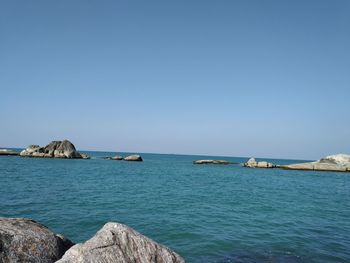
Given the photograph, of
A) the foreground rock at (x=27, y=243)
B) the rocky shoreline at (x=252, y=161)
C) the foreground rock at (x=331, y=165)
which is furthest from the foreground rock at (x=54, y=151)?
the foreground rock at (x=27, y=243)

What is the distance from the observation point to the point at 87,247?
6559 mm

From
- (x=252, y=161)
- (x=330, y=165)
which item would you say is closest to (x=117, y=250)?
(x=330, y=165)

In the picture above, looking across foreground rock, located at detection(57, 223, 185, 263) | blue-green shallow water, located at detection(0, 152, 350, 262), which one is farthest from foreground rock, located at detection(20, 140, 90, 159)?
foreground rock, located at detection(57, 223, 185, 263)

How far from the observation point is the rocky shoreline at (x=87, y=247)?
6461 millimetres

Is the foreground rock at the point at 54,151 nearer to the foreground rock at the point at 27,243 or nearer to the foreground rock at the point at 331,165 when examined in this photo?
the foreground rock at the point at 331,165

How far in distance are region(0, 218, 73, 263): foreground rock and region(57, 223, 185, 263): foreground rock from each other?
1.75 m

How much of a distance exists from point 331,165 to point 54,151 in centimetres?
10764

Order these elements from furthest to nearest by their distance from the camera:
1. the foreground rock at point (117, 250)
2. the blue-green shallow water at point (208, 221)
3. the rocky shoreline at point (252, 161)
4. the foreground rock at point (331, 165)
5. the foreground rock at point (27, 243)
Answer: the rocky shoreline at point (252, 161) → the foreground rock at point (331, 165) → the blue-green shallow water at point (208, 221) → the foreground rock at point (27, 243) → the foreground rock at point (117, 250)

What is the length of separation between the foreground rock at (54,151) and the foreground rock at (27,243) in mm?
116164

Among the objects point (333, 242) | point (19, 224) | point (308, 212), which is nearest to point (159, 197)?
point (308, 212)

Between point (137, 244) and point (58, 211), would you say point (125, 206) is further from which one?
point (137, 244)

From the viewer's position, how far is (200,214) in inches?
894

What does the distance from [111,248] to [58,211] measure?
17235mm

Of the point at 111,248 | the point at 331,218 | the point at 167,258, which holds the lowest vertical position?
the point at 331,218
